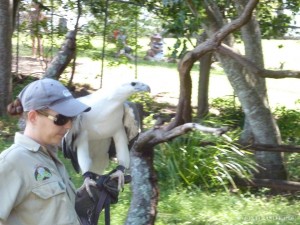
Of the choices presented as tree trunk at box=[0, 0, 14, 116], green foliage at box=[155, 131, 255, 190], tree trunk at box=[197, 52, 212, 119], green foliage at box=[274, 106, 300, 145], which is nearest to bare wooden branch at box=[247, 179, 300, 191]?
green foliage at box=[155, 131, 255, 190]

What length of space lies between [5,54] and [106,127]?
7.05 metres

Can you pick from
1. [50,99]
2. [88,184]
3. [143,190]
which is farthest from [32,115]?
[143,190]

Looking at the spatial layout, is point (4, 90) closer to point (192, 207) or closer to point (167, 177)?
point (167, 177)

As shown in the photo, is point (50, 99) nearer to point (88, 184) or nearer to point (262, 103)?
point (88, 184)

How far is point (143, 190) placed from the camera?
4.98 meters

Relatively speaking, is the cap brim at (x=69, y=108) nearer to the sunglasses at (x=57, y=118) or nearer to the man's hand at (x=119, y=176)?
the sunglasses at (x=57, y=118)

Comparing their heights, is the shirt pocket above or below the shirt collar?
below

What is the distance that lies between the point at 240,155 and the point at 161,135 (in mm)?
2737

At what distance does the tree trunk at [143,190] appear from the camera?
4969mm

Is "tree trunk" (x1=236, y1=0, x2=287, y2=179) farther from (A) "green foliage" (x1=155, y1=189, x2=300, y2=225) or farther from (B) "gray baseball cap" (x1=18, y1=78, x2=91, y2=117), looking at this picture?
(B) "gray baseball cap" (x1=18, y1=78, x2=91, y2=117)

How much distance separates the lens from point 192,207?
20.2ft

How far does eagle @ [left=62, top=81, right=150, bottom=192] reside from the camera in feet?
11.0

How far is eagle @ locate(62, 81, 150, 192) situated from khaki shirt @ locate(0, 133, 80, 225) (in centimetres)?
78

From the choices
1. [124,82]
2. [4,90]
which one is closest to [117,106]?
[124,82]
